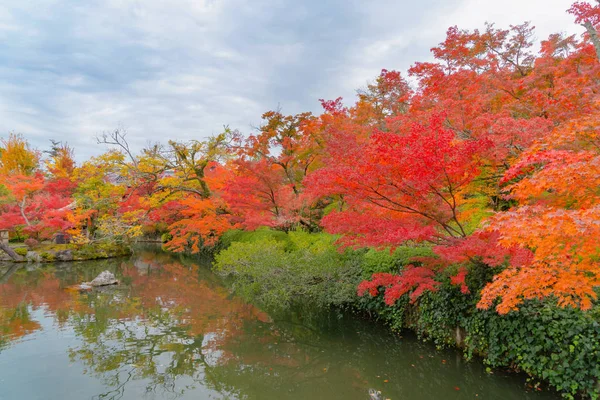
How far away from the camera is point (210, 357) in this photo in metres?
7.29

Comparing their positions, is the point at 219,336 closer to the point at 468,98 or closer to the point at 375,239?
the point at 375,239

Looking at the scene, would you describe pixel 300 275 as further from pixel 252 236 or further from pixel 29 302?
pixel 29 302

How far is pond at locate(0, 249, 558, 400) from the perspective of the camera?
5.92m

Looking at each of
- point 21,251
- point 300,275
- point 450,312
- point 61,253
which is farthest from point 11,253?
point 450,312

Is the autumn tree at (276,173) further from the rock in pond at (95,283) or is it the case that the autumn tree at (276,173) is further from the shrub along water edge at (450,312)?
the rock in pond at (95,283)

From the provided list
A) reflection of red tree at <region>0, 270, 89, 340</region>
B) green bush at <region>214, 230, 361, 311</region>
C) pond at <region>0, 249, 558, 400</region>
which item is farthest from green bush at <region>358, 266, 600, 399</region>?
reflection of red tree at <region>0, 270, 89, 340</region>

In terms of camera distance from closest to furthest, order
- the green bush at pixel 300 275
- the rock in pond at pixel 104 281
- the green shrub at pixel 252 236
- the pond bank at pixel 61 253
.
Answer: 1. the green bush at pixel 300 275
2. the rock in pond at pixel 104 281
3. the green shrub at pixel 252 236
4. the pond bank at pixel 61 253

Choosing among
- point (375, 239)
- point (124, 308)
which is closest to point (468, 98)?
point (375, 239)

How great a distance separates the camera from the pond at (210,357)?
19.4ft

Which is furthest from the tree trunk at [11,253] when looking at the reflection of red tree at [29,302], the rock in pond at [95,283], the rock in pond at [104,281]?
the rock in pond at [104,281]

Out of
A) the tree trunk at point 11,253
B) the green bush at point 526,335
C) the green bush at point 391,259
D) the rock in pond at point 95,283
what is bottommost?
the rock in pond at point 95,283

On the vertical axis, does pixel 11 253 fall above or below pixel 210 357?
above

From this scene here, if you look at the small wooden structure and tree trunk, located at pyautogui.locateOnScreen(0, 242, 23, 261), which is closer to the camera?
tree trunk, located at pyautogui.locateOnScreen(0, 242, 23, 261)

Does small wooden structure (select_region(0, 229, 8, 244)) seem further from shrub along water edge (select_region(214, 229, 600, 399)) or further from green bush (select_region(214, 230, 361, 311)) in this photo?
green bush (select_region(214, 230, 361, 311))
